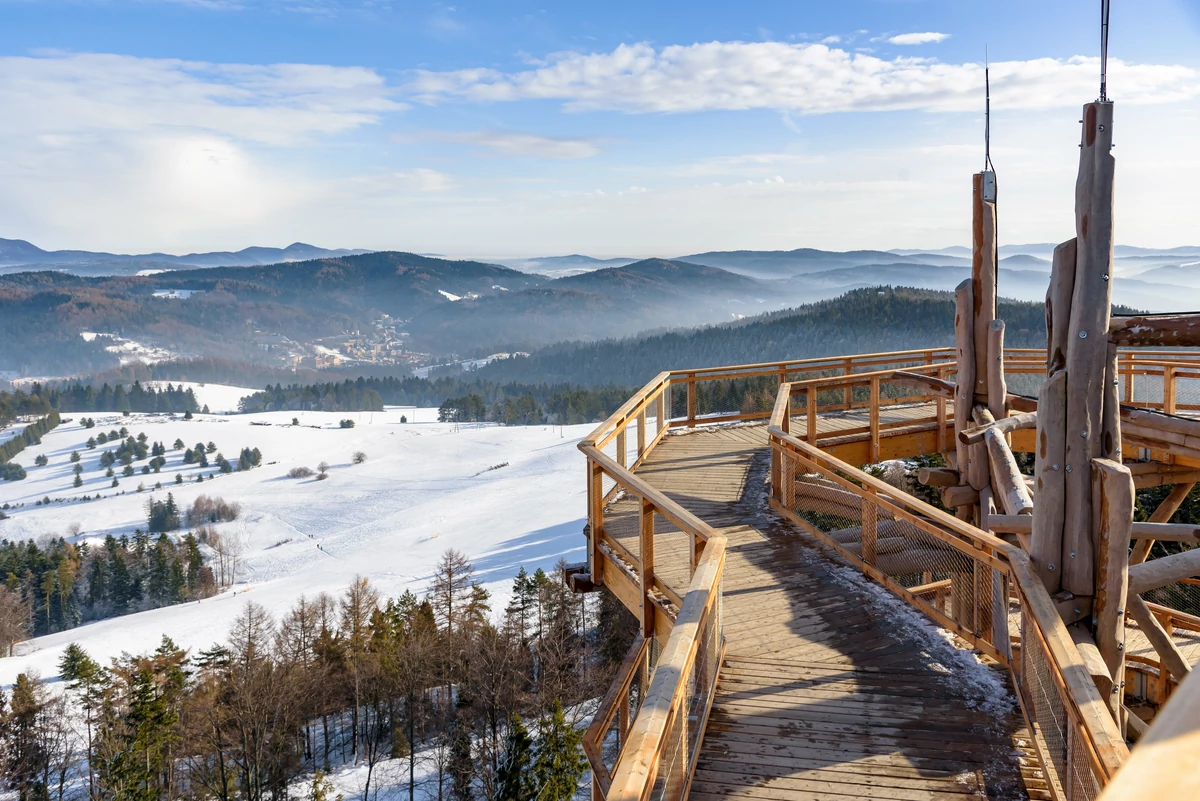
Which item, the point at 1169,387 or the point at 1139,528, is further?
the point at 1169,387

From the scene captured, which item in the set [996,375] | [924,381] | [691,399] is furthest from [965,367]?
[691,399]

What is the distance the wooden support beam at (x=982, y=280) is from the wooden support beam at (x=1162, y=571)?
162 inches

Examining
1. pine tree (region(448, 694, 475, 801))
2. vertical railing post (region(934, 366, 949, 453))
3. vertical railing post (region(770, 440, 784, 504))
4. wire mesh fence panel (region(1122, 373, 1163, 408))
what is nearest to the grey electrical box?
vertical railing post (region(934, 366, 949, 453))

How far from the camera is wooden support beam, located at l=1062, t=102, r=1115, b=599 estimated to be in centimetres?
516

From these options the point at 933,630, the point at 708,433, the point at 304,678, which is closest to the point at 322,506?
the point at 304,678

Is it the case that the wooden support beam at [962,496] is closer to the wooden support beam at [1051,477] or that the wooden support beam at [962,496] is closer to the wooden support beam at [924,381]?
the wooden support beam at [924,381]

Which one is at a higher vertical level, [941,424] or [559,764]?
[941,424]

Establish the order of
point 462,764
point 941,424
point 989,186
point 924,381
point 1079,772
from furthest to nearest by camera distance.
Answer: point 462,764, point 941,424, point 924,381, point 989,186, point 1079,772

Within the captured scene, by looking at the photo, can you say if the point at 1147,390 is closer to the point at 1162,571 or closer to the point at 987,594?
the point at 1162,571

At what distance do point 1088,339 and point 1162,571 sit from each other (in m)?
1.90

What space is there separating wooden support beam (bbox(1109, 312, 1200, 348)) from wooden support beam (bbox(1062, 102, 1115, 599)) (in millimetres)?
149

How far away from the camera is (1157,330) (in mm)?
5160

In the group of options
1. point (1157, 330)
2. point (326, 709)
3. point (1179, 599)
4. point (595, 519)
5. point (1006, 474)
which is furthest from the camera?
point (326, 709)

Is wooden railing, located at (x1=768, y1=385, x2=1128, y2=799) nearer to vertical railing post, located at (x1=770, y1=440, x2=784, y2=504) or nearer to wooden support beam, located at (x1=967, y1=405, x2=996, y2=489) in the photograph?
vertical railing post, located at (x1=770, y1=440, x2=784, y2=504)
